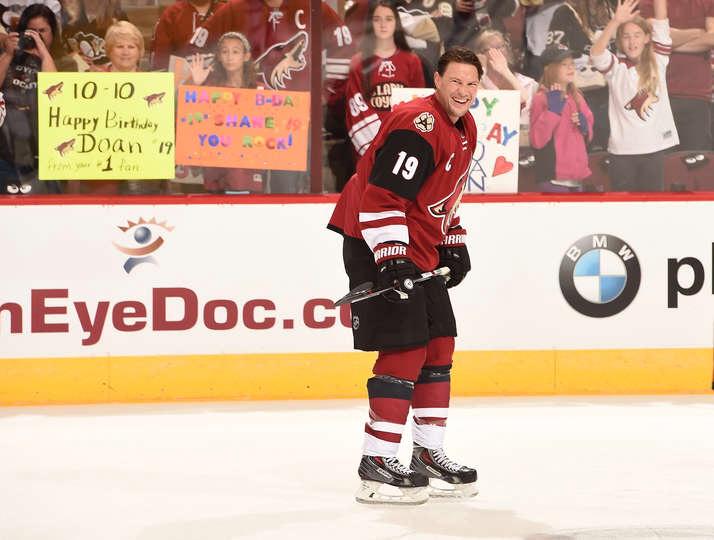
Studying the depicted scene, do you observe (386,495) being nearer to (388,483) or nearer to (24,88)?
(388,483)

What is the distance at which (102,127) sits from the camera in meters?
6.30

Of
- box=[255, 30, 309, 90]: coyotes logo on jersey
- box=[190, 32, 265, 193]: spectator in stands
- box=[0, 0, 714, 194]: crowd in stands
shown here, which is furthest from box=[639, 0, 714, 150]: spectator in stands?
box=[190, 32, 265, 193]: spectator in stands

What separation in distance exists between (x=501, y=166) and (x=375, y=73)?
0.77m

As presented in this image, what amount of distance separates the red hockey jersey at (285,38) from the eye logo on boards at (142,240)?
89cm

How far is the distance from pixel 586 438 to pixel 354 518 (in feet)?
5.33

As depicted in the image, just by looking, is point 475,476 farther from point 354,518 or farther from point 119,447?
point 119,447

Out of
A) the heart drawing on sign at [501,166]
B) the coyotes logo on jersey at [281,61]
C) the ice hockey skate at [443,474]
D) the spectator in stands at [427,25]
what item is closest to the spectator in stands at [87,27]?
the coyotes logo on jersey at [281,61]

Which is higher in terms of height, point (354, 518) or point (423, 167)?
point (423, 167)

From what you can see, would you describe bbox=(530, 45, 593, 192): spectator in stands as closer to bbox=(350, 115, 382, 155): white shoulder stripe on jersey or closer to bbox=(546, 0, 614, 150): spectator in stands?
bbox=(546, 0, 614, 150): spectator in stands

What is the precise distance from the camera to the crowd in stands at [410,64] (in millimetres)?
6281

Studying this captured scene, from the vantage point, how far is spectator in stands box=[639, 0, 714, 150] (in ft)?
21.6

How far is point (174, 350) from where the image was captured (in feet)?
20.4

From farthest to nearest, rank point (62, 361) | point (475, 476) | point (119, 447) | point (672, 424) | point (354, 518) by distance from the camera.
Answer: point (62, 361) → point (672, 424) → point (119, 447) → point (475, 476) → point (354, 518)

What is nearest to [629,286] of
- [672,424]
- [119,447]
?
[672,424]
